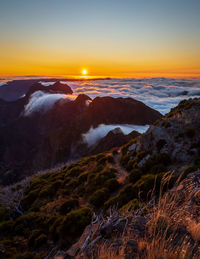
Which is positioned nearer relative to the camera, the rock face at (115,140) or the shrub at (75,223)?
the shrub at (75,223)

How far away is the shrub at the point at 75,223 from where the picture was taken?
32.9ft

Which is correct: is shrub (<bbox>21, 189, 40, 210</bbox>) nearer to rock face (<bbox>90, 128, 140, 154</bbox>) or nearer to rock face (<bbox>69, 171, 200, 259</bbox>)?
rock face (<bbox>69, 171, 200, 259</bbox>)

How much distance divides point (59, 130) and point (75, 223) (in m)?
135

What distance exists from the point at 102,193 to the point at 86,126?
124 m

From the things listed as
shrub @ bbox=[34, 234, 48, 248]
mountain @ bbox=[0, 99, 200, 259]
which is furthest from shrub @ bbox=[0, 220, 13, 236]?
shrub @ bbox=[34, 234, 48, 248]

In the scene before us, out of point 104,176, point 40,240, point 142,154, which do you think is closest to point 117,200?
point 104,176

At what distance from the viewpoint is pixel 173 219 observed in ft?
12.8

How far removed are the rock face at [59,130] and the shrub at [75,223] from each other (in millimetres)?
88892

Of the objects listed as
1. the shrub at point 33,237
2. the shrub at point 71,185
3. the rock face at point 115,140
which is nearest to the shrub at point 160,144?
the shrub at point 71,185

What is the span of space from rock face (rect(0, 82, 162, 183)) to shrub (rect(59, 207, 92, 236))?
292 ft

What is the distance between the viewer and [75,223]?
10.5 meters

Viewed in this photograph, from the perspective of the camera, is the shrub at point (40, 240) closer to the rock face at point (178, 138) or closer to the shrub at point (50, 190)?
the shrub at point (50, 190)

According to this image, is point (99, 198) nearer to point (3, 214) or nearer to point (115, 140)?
point (3, 214)

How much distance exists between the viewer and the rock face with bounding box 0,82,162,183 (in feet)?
416
